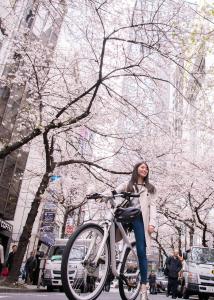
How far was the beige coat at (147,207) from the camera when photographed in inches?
183

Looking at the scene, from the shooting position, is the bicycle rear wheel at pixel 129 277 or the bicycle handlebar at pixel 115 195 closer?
the bicycle handlebar at pixel 115 195

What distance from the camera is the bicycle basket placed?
14.1 ft

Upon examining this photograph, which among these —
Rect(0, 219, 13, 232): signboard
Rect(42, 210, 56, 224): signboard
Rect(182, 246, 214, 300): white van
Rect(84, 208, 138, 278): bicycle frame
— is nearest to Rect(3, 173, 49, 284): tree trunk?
Rect(182, 246, 214, 300): white van

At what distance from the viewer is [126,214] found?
4.32m

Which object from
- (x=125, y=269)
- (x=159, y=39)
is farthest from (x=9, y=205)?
(x=125, y=269)

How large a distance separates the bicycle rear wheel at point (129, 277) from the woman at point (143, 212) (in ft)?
0.68

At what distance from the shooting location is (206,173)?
23.9 m

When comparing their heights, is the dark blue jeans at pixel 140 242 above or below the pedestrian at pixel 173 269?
below

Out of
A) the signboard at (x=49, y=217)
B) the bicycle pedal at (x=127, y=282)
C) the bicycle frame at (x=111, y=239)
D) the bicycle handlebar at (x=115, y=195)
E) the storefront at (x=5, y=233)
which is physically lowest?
the bicycle pedal at (x=127, y=282)

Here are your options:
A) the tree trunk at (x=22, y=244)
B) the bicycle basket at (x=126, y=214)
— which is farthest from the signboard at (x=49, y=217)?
the bicycle basket at (x=126, y=214)

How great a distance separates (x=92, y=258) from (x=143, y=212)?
1.03m

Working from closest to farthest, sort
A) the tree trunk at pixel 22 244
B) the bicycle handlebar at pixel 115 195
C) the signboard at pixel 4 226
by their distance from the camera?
the bicycle handlebar at pixel 115 195 → the tree trunk at pixel 22 244 → the signboard at pixel 4 226

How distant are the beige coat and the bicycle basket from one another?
0.34m

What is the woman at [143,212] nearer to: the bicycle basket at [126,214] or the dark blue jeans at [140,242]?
the dark blue jeans at [140,242]
